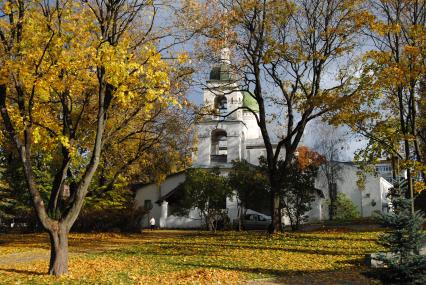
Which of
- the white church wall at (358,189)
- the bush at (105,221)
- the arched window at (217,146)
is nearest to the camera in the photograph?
the bush at (105,221)

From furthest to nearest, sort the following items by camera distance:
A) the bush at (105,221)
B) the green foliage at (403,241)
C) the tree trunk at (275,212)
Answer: the bush at (105,221) → the tree trunk at (275,212) → the green foliage at (403,241)

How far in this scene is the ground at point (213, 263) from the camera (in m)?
10.0

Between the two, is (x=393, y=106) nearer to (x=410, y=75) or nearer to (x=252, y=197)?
(x=410, y=75)

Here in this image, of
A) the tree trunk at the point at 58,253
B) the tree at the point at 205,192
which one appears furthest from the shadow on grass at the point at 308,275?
the tree at the point at 205,192

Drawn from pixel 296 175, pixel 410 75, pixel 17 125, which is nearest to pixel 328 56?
pixel 410 75

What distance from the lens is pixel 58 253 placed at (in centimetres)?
1047

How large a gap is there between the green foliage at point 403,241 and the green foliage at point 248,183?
68.5 ft

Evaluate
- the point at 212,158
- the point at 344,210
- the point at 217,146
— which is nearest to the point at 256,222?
the point at 212,158

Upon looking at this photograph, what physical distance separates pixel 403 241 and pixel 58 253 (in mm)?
7341

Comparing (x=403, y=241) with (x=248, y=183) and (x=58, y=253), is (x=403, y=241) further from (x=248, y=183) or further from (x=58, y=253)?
(x=248, y=183)

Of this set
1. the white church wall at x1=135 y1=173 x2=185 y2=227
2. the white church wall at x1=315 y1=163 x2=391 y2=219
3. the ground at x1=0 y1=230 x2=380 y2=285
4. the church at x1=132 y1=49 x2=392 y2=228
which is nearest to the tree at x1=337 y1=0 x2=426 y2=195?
the ground at x1=0 y1=230 x2=380 y2=285

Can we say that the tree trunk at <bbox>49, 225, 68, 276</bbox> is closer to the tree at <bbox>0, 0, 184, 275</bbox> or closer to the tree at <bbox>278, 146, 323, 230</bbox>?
the tree at <bbox>0, 0, 184, 275</bbox>

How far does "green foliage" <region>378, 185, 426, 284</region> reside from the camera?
25.7 ft

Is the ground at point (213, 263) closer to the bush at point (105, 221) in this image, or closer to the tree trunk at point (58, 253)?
the tree trunk at point (58, 253)
